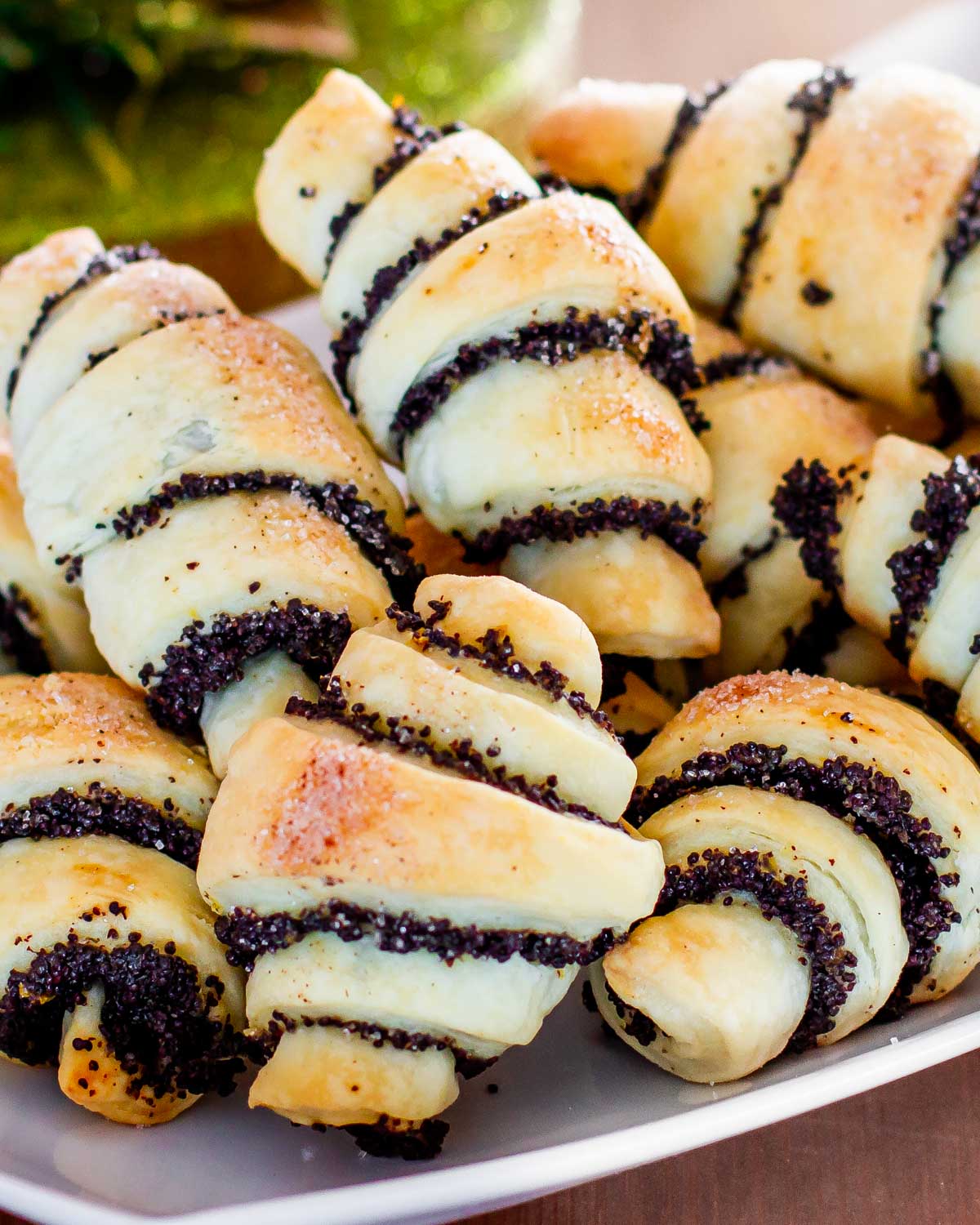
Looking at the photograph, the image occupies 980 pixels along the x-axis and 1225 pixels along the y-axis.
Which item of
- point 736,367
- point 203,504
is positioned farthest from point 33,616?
point 736,367

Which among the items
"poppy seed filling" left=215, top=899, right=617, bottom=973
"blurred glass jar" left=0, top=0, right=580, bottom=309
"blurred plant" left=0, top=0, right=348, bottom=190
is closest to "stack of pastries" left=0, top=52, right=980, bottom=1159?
"poppy seed filling" left=215, top=899, right=617, bottom=973

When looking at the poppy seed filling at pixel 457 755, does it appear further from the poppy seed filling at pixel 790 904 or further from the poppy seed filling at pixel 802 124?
the poppy seed filling at pixel 802 124

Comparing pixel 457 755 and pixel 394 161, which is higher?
pixel 394 161

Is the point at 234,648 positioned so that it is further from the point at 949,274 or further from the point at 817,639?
the point at 949,274

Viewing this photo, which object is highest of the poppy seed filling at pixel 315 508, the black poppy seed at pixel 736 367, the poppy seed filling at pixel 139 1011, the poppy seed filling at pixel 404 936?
the black poppy seed at pixel 736 367

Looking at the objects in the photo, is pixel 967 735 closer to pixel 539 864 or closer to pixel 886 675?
pixel 886 675

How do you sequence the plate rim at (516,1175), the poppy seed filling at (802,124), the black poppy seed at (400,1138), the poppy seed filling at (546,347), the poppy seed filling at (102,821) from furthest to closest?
the poppy seed filling at (802,124), the poppy seed filling at (546,347), the poppy seed filling at (102,821), the black poppy seed at (400,1138), the plate rim at (516,1175)

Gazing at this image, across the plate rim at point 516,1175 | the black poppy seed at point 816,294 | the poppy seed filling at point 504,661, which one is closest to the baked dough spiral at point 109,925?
the plate rim at point 516,1175

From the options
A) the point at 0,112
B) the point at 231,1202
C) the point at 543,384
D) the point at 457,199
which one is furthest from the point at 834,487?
the point at 0,112
